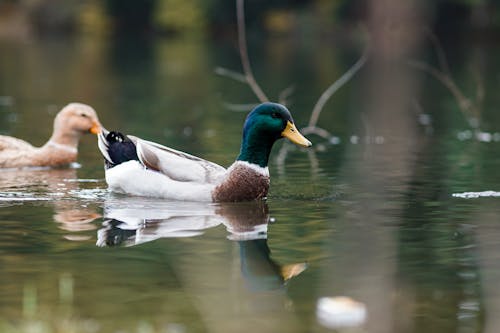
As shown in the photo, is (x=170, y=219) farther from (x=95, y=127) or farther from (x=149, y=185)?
(x=95, y=127)

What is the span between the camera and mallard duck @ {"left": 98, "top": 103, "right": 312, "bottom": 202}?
10.7m

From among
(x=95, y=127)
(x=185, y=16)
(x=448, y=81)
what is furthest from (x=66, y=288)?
(x=185, y=16)

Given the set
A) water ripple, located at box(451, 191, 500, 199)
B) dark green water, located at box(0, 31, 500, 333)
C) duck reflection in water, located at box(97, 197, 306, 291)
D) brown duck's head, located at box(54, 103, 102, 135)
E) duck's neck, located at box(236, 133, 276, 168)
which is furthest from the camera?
brown duck's head, located at box(54, 103, 102, 135)

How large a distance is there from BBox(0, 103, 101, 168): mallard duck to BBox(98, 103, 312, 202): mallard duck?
2.61 m

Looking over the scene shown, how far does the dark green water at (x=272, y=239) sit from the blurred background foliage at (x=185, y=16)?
35.6 m

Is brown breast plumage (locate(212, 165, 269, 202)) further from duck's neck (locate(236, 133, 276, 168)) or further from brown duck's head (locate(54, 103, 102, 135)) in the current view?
brown duck's head (locate(54, 103, 102, 135))

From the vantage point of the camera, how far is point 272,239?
8992 mm

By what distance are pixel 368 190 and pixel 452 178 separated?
122 cm

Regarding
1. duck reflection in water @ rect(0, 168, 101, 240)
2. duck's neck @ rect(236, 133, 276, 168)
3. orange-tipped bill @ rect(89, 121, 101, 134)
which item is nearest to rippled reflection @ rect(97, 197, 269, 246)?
duck reflection in water @ rect(0, 168, 101, 240)

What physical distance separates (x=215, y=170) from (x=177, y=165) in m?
0.33

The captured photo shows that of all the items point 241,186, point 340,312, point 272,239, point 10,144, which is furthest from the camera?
point 10,144

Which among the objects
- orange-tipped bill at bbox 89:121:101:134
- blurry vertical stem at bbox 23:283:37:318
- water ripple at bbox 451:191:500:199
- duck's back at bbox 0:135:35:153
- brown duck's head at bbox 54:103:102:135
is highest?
brown duck's head at bbox 54:103:102:135

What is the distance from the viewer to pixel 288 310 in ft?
21.8

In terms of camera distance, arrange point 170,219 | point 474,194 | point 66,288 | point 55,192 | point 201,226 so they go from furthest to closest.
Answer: point 55,192
point 474,194
point 170,219
point 201,226
point 66,288
